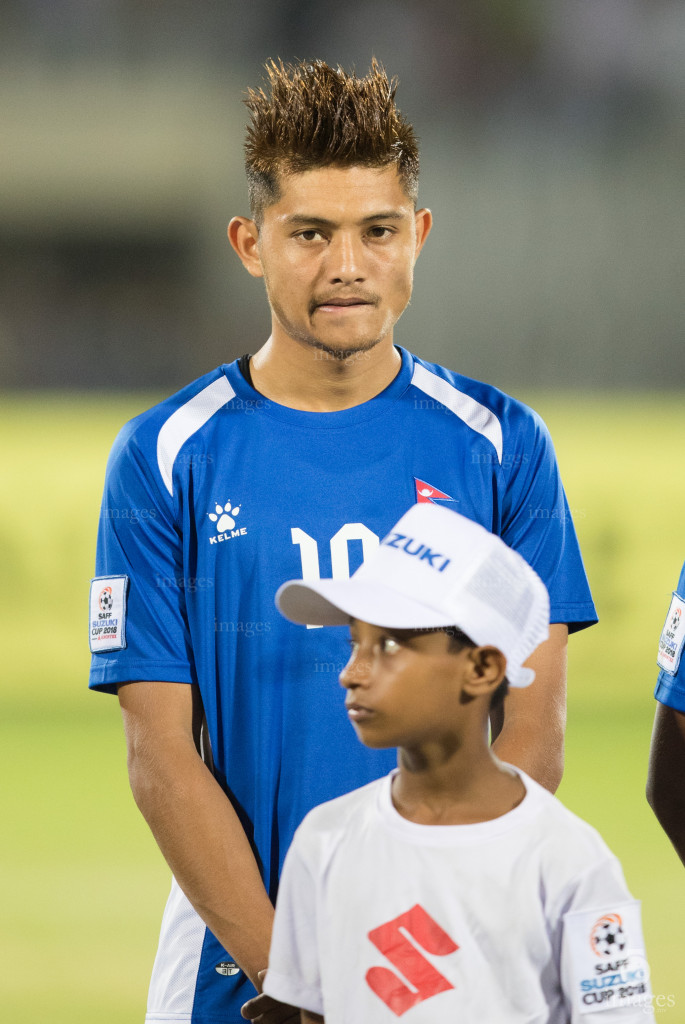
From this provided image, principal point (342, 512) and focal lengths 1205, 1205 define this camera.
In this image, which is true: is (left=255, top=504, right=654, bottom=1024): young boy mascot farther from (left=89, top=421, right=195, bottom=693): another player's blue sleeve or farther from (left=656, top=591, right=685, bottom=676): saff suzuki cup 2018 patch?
(left=656, top=591, right=685, bottom=676): saff suzuki cup 2018 patch

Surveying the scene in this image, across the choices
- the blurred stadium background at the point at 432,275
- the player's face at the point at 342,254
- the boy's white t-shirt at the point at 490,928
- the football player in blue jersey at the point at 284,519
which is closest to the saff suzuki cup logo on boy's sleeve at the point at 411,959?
the boy's white t-shirt at the point at 490,928

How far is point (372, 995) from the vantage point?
29.1 inches

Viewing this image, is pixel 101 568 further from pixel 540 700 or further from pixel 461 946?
pixel 461 946

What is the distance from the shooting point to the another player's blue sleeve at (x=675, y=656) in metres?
1.27

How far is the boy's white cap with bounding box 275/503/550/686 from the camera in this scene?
0.74 metres

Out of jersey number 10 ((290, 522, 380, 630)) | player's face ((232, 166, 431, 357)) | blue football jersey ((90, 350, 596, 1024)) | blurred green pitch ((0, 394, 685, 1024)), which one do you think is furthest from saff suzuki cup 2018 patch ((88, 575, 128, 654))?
blurred green pitch ((0, 394, 685, 1024))

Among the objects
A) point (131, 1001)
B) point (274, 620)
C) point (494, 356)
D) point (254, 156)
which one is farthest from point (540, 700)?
point (494, 356)

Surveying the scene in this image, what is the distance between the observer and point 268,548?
1.05 metres

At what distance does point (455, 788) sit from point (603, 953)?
0.43ft

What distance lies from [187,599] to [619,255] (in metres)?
2.66

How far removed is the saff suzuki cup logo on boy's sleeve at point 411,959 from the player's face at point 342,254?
493mm

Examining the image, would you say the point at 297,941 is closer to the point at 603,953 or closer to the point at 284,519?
the point at 603,953

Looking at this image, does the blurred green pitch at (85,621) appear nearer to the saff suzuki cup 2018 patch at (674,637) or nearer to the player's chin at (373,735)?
the saff suzuki cup 2018 patch at (674,637)

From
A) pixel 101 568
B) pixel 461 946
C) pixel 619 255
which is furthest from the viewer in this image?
pixel 619 255
